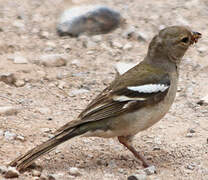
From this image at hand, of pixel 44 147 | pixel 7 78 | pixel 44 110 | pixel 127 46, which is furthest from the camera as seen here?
pixel 127 46

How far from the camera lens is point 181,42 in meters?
6.77

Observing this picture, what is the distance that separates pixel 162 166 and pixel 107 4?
585 cm

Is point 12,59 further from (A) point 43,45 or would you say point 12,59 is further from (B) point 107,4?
(B) point 107,4

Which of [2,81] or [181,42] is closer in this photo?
[181,42]

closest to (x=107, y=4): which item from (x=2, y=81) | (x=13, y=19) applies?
(x=13, y=19)

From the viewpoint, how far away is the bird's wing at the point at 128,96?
6152mm

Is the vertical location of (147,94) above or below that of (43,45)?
above

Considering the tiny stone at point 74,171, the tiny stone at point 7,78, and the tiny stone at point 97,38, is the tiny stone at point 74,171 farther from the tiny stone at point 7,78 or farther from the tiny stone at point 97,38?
the tiny stone at point 97,38

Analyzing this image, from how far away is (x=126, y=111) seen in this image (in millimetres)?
6215

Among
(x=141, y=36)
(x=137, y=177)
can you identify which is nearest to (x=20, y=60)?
(x=141, y=36)

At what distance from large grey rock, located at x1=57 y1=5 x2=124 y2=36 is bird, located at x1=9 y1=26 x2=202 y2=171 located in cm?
374

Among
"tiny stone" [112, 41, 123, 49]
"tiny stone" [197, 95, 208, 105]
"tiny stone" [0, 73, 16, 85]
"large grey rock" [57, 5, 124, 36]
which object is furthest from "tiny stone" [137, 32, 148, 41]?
"tiny stone" [0, 73, 16, 85]

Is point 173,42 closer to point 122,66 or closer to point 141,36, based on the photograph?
point 122,66

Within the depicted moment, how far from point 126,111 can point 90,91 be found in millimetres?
2275
